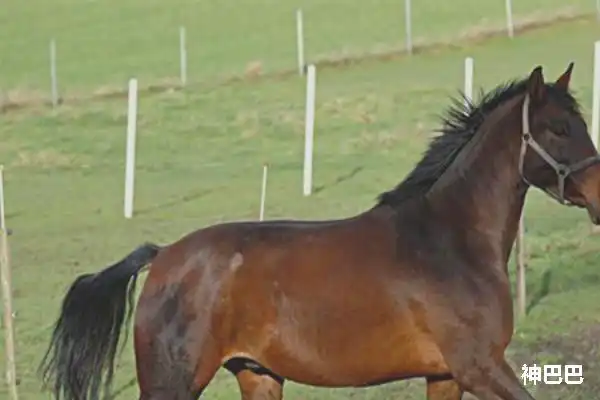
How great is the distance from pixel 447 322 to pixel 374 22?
29.1 metres

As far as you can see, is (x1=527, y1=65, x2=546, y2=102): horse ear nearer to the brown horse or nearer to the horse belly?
the brown horse

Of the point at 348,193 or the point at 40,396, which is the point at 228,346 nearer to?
the point at 40,396

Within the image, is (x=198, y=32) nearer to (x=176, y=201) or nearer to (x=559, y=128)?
(x=176, y=201)

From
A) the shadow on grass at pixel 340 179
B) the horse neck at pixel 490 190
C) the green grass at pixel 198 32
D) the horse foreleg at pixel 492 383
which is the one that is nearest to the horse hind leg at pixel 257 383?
the horse foreleg at pixel 492 383

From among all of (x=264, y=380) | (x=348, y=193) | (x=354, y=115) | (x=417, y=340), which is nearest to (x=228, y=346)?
(x=264, y=380)

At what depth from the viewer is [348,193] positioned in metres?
18.5

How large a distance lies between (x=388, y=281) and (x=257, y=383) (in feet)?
3.00

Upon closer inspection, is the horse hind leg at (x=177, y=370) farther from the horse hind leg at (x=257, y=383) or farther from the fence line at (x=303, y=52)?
the fence line at (x=303, y=52)

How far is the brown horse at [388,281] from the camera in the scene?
6340 mm

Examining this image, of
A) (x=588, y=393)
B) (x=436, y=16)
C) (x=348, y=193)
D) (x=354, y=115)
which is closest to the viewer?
(x=588, y=393)

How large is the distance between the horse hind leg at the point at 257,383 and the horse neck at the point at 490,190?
3.81 ft

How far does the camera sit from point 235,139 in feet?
76.3

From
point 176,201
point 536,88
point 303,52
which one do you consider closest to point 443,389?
point 536,88

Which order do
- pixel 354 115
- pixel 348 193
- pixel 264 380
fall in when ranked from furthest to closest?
1. pixel 354 115
2. pixel 348 193
3. pixel 264 380
